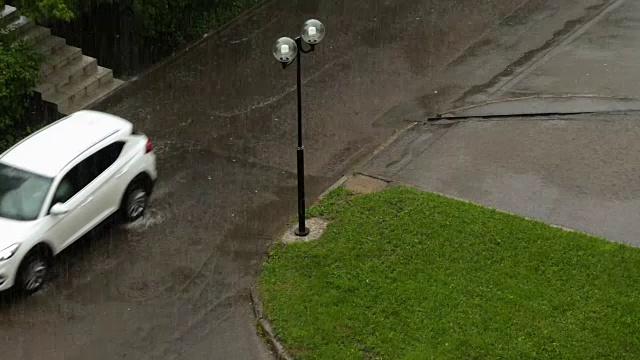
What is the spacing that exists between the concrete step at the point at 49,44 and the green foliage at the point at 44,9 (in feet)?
5.87

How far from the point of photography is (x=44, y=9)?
1496 centimetres

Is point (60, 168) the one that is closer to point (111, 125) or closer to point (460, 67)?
point (111, 125)

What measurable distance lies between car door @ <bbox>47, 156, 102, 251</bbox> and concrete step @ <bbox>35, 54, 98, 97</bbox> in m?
4.57

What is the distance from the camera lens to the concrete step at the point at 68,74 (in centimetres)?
1720

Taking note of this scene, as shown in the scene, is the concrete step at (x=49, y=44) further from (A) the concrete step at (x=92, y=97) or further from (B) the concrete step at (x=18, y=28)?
(A) the concrete step at (x=92, y=97)

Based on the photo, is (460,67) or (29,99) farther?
(460,67)

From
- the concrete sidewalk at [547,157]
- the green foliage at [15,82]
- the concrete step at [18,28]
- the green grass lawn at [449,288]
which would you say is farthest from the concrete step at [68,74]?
the green grass lawn at [449,288]

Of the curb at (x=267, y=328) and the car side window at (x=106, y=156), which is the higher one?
the car side window at (x=106, y=156)

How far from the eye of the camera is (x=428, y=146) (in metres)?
15.8

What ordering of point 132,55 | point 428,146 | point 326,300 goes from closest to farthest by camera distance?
point 326,300
point 428,146
point 132,55

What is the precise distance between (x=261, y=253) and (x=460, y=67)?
7103 mm

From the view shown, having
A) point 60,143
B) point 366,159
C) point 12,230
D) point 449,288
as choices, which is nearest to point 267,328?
point 449,288

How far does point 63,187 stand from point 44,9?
12.4 feet

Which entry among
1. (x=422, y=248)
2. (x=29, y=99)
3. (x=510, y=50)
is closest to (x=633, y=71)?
(x=510, y=50)
